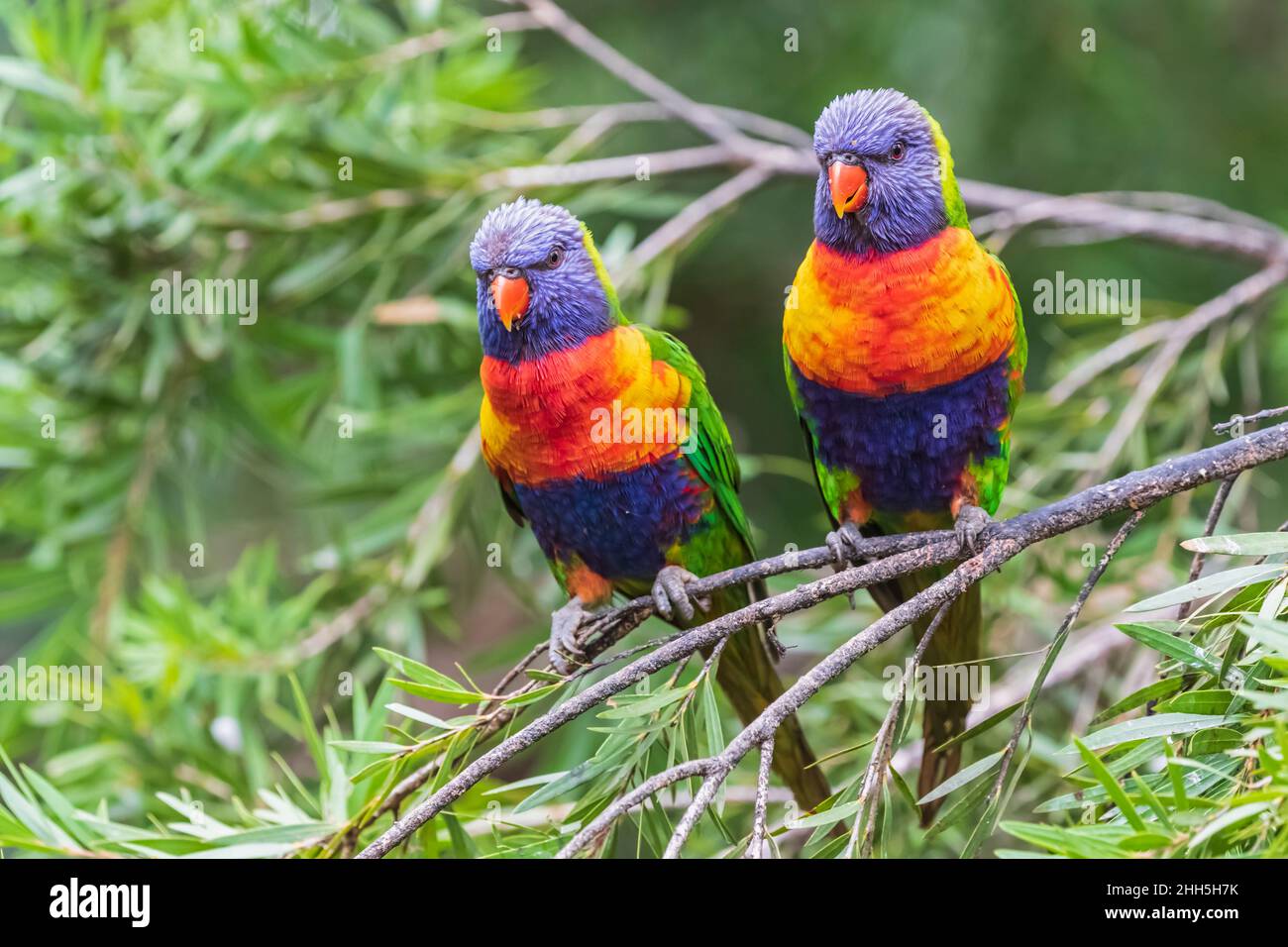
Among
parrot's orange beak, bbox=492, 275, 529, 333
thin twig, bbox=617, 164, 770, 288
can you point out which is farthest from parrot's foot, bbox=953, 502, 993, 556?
thin twig, bbox=617, 164, 770, 288

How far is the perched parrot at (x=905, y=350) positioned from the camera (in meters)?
1.31

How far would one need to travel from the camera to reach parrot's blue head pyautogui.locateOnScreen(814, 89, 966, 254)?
1268mm

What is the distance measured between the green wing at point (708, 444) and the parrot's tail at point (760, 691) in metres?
0.15

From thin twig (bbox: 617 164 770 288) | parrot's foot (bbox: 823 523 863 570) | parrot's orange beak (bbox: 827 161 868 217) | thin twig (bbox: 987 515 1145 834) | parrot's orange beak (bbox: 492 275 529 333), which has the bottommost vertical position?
thin twig (bbox: 987 515 1145 834)

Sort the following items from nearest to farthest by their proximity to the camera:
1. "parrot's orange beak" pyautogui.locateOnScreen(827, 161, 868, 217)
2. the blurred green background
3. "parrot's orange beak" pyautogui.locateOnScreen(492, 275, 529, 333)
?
"parrot's orange beak" pyautogui.locateOnScreen(827, 161, 868, 217) < "parrot's orange beak" pyautogui.locateOnScreen(492, 275, 529, 333) < the blurred green background

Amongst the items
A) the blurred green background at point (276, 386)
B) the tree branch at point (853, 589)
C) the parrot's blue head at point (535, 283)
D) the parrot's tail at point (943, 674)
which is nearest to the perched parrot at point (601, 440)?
the parrot's blue head at point (535, 283)

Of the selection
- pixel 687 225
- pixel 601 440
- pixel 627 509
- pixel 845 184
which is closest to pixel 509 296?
pixel 601 440

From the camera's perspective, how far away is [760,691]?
171cm

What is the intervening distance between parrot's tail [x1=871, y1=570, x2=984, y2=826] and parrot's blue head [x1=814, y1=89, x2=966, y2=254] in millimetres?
470

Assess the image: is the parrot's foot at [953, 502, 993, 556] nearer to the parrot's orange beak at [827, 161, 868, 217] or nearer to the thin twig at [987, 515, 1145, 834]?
the thin twig at [987, 515, 1145, 834]

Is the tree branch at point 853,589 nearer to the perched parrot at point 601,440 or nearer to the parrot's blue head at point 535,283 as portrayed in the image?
the perched parrot at point 601,440
